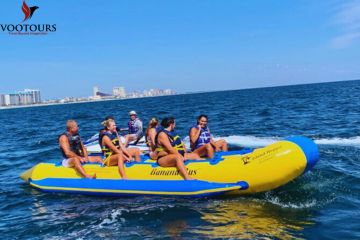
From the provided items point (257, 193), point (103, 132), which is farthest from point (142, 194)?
point (257, 193)

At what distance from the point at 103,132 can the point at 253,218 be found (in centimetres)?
337

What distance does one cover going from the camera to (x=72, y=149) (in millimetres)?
7484

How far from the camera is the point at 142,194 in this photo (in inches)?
260

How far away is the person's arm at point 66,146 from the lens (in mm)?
7312

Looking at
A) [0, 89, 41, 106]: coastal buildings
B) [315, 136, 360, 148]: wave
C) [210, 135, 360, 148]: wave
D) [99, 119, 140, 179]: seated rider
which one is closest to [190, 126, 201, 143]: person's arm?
[99, 119, 140, 179]: seated rider

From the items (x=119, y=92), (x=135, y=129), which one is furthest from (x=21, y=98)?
(x=135, y=129)

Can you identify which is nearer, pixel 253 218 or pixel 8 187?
pixel 253 218

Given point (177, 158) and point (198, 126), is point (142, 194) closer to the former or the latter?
point (177, 158)

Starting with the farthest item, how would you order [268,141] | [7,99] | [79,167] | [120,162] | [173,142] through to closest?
[7,99] < [268,141] < [79,167] < [120,162] < [173,142]

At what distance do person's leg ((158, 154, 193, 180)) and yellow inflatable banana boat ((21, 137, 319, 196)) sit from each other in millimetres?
91

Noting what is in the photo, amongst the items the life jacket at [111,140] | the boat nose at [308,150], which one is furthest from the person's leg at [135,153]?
the boat nose at [308,150]

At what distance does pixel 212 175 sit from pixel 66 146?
3.07m

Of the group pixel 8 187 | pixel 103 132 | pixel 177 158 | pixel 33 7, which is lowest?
pixel 8 187

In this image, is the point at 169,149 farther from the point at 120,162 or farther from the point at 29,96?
the point at 29,96
